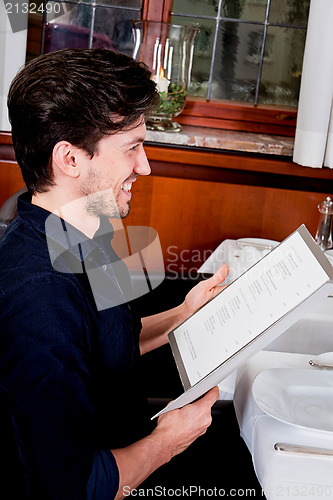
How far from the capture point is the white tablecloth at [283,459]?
963mm

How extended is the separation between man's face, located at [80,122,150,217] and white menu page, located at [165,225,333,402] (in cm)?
27

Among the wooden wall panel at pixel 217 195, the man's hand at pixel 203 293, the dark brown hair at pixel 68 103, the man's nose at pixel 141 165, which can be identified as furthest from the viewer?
the wooden wall panel at pixel 217 195

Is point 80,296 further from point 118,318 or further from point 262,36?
point 262,36

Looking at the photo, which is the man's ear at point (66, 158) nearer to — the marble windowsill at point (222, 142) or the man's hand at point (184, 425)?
the man's hand at point (184, 425)

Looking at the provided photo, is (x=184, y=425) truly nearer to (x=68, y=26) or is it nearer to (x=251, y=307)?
(x=251, y=307)

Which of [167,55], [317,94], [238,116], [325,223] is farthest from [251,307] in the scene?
[238,116]

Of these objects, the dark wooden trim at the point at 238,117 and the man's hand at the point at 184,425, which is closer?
the man's hand at the point at 184,425

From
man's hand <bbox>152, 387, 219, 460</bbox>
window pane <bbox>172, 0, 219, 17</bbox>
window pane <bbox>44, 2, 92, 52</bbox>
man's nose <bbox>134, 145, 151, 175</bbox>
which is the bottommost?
man's hand <bbox>152, 387, 219, 460</bbox>

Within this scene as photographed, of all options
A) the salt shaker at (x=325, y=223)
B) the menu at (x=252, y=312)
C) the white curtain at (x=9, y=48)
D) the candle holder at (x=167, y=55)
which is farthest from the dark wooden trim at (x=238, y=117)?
the menu at (x=252, y=312)

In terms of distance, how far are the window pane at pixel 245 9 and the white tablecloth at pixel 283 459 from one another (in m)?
2.10

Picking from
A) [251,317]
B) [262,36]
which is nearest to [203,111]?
[262,36]

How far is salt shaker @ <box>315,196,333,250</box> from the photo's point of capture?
1982 mm

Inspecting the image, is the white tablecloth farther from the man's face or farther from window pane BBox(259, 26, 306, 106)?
A: window pane BBox(259, 26, 306, 106)

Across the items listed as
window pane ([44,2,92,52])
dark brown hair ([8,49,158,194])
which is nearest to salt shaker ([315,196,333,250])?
dark brown hair ([8,49,158,194])
